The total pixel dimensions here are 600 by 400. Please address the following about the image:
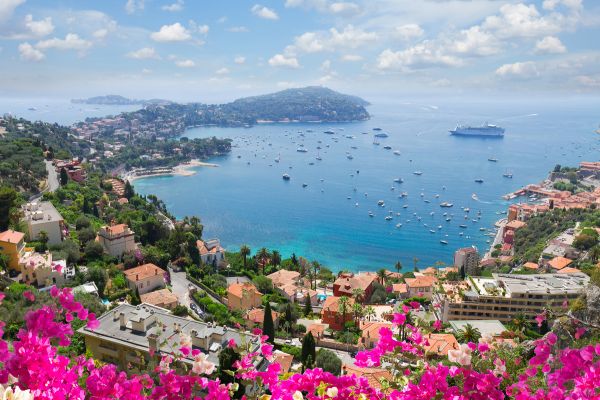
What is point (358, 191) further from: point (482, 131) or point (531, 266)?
point (482, 131)

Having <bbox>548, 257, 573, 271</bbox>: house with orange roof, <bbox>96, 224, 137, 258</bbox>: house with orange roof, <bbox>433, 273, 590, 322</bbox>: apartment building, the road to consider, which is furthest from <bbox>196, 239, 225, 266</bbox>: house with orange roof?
<bbox>548, 257, 573, 271</bbox>: house with orange roof

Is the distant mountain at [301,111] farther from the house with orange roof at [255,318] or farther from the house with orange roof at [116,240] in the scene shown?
the house with orange roof at [255,318]

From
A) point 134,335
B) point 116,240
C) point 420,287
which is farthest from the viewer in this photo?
point 420,287

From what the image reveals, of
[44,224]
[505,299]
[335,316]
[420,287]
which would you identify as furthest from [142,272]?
[505,299]

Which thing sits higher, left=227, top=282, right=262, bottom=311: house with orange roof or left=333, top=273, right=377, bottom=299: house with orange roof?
left=227, top=282, right=262, bottom=311: house with orange roof

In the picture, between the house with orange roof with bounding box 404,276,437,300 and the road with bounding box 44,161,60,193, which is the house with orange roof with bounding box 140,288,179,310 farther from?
the road with bounding box 44,161,60,193

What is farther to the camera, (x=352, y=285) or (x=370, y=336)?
(x=352, y=285)
